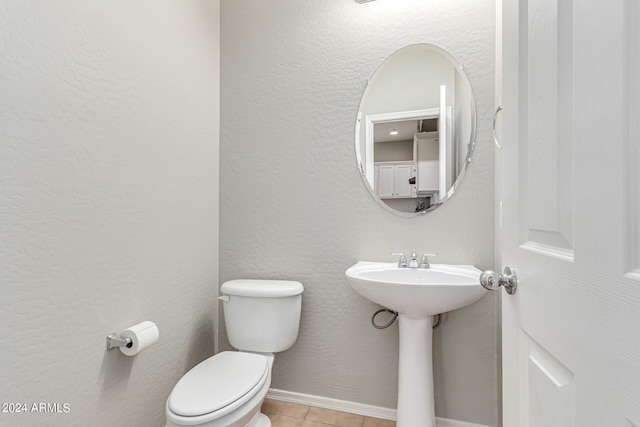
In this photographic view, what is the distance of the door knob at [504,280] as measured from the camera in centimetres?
68

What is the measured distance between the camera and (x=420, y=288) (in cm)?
117

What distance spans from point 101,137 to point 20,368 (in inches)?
31.5

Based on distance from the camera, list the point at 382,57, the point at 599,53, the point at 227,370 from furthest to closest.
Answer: the point at 382,57 → the point at 227,370 → the point at 599,53

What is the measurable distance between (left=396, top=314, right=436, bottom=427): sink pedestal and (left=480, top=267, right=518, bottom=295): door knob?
69 cm

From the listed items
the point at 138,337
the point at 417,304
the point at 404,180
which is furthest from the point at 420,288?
the point at 138,337

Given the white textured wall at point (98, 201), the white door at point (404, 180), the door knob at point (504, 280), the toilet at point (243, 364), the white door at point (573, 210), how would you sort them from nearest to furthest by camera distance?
the white door at point (573, 210) < the door knob at point (504, 280) < the white textured wall at point (98, 201) < the toilet at point (243, 364) < the white door at point (404, 180)

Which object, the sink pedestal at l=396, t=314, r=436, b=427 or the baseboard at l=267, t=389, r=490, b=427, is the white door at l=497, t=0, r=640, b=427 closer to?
the sink pedestal at l=396, t=314, r=436, b=427

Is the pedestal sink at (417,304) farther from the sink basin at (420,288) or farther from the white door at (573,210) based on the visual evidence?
the white door at (573,210)

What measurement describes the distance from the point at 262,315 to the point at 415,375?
78 centimetres

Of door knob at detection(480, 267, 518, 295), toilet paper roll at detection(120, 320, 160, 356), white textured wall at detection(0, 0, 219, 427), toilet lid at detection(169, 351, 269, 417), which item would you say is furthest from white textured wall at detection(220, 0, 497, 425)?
door knob at detection(480, 267, 518, 295)

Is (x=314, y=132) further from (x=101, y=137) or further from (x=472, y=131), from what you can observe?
(x=101, y=137)

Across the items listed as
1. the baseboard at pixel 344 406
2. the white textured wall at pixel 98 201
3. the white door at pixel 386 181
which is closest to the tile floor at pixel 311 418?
the baseboard at pixel 344 406

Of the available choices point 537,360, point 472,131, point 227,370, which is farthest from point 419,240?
point 227,370

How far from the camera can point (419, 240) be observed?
1546mm
